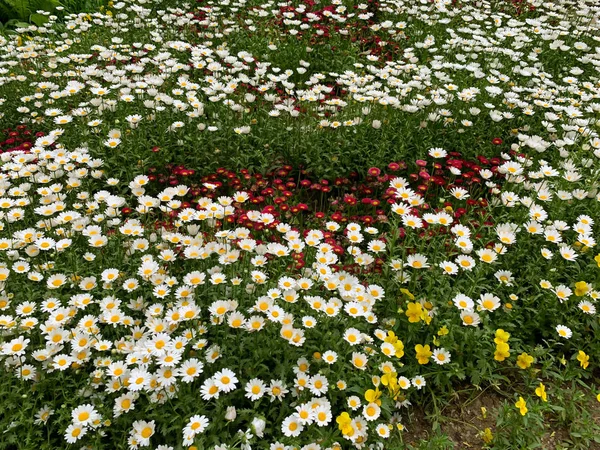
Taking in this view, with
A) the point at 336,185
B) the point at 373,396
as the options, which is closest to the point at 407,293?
the point at 373,396

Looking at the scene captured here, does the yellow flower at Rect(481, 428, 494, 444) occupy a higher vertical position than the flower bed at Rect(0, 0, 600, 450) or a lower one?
lower

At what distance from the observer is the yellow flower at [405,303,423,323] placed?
302 cm

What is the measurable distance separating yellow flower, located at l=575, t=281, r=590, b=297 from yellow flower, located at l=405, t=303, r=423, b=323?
3.69 feet

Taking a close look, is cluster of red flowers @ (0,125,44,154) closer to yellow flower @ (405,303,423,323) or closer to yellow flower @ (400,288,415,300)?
yellow flower @ (400,288,415,300)

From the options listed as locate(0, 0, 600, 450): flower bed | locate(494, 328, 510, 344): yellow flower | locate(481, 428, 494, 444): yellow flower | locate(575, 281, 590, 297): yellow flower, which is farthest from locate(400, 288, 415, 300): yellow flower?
locate(575, 281, 590, 297): yellow flower

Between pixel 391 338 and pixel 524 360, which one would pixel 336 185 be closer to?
pixel 391 338

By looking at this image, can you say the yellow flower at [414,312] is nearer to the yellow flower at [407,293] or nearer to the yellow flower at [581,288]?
the yellow flower at [407,293]

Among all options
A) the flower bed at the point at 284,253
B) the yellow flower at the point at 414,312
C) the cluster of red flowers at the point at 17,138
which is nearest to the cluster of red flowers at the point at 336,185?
the flower bed at the point at 284,253

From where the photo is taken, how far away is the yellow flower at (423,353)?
9.57 ft

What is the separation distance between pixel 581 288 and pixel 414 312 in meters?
1.19

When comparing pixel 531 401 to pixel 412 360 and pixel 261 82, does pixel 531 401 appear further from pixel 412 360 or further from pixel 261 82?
pixel 261 82

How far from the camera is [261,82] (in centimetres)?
603

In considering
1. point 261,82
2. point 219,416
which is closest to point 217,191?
point 261,82

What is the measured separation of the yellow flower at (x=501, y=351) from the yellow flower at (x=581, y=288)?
771 millimetres
